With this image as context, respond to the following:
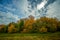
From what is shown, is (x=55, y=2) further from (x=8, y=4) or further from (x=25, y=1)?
(x=8, y=4)

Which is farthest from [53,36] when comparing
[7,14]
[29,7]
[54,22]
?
[7,14]

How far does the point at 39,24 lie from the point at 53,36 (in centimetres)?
50

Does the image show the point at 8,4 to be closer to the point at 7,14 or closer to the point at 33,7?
the point at 7,14

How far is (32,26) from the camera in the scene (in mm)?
4242

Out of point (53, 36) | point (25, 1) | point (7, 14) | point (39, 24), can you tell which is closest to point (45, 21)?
point (39, 24)

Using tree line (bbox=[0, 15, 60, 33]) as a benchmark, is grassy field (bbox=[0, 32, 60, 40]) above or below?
below

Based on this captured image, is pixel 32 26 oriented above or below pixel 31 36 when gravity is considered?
above

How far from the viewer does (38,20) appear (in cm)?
427

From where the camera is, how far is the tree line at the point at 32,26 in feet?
13.8

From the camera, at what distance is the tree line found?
421 cm

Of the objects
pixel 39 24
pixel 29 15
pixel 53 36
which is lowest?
pixel 53 36

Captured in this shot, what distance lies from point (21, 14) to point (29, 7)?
0.31m

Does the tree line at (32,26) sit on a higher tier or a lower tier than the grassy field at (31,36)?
higher

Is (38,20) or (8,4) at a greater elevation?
(8,4)
